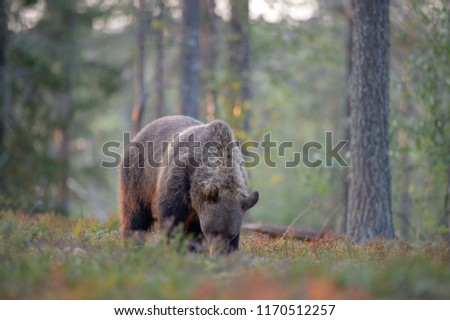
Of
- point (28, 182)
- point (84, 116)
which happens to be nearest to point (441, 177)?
point (28, 182)

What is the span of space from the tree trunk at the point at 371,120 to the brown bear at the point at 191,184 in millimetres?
2826

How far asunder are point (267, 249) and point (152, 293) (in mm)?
3790

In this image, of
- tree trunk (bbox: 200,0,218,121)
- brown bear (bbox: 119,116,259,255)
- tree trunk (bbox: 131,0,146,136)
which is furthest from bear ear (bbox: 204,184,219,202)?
tree trunk (bbox: 131,0,146,136)

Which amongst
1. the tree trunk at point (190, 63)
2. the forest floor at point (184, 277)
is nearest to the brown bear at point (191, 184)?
the forest floor at point (184, 277)

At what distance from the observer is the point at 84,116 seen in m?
32.7

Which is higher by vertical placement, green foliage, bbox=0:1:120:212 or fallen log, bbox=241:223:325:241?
green foliage, bbox=0:1:120:212

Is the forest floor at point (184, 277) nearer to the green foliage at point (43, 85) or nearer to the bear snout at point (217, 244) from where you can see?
the bear snout at point (217, 244)

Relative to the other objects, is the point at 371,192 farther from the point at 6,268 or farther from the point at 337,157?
the point at 6,268

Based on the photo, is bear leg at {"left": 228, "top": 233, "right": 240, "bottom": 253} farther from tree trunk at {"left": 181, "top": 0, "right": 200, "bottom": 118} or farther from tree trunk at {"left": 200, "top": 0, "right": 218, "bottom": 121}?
tree trunk at {"left": 200, "top": 0, "right": 218, "bottom": 121}

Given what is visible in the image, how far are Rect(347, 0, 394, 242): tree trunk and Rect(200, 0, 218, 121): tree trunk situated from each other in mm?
7880

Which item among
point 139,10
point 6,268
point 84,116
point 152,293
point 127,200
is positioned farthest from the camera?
point 84,116

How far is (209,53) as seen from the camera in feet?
76.5

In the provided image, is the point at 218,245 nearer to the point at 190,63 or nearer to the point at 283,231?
the point at 283,231

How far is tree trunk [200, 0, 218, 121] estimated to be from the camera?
777 inches
